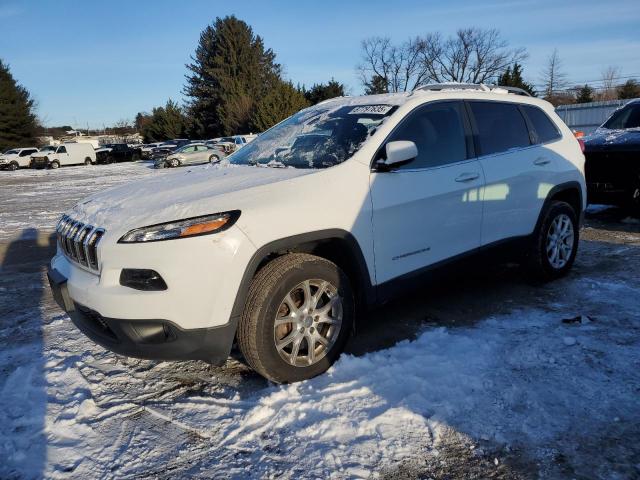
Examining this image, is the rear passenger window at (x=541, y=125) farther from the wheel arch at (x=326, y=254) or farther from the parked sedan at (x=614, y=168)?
the parked sedan at (x=614, y=168)

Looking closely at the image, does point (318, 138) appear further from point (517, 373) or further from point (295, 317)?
point (517, 373)

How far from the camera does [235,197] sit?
2818 millimetres

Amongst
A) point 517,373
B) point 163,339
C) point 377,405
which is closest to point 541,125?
point 517,373

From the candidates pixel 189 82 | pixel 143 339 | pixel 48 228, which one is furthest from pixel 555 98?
pixel 143 339

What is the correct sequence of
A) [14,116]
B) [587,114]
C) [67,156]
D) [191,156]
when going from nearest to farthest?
[587,114]
[191,156]
[67,156]
[14,116]

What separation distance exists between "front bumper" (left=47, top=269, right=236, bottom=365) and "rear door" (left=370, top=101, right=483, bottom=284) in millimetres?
1171

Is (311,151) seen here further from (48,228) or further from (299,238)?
(48,228)

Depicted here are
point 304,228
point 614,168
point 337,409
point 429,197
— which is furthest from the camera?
point 614,168

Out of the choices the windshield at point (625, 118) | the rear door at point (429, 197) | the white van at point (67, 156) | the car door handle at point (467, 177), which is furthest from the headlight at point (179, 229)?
the white van at point (67, 156)

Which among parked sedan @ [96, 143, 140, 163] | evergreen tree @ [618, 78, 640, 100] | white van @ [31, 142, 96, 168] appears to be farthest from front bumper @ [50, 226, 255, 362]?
evergreen tree @ [618, 78, 640, 100]

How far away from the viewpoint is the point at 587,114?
88.0 ft

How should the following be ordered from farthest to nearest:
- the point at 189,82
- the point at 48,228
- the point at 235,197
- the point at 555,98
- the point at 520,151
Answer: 1. the point at 189,82
2. the point at 555,98
3. the point at 48,228
4. the point at 520,151
5. the point at 235,197

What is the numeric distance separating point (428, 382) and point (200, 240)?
5.17 ft

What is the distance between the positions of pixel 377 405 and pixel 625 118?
7.97 meters
